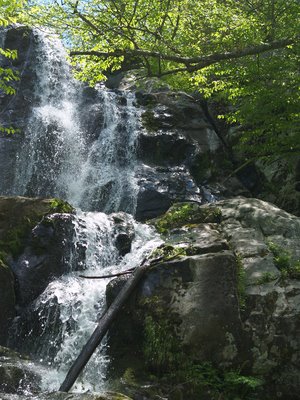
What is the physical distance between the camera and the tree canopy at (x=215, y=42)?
9.80 m

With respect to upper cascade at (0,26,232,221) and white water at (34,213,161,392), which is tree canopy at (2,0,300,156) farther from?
upper cascade at (0,26,232,221)

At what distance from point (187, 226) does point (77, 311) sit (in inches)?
116

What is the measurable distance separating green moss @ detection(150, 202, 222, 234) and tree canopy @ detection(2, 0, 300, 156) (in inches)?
120

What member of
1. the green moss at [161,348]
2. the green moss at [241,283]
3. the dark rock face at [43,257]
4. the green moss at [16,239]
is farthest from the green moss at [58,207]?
the green moss at [241,283]

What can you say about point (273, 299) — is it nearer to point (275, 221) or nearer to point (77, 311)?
point (275, 221)

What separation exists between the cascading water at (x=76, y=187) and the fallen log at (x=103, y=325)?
0.41m

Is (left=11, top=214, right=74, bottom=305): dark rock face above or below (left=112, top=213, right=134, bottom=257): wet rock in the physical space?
below

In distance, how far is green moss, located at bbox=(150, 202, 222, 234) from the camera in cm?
1000

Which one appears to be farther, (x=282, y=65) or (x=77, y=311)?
(x=282, y=65)

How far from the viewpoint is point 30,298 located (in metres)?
8.95

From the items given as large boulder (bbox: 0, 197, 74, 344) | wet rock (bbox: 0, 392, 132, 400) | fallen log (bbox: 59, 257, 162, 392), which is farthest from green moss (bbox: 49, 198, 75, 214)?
wet rock (bbox: 0, 392, 132, 400)

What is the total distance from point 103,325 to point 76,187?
30.1 ft

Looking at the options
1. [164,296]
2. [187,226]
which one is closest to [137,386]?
[164,296]

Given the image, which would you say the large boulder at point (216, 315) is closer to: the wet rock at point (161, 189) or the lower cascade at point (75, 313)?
the lower cascade at point (75, 313)
